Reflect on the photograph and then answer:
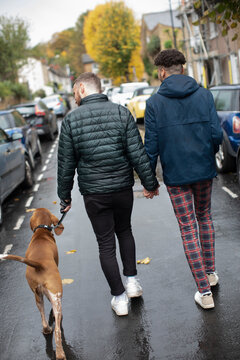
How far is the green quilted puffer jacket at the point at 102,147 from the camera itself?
4.18m

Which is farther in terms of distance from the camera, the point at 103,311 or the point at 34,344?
the point at 103,311

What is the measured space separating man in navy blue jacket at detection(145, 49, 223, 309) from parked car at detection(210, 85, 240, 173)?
523cm

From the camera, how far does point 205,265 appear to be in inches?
186

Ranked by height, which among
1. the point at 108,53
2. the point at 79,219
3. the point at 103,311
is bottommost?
the point at 108,53

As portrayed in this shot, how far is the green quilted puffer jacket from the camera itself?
4.18 m

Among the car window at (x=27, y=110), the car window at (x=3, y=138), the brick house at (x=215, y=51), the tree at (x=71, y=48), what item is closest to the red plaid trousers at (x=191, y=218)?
the car window at (x=3, y=138)

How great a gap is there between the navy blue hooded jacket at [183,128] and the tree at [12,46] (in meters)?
45.8

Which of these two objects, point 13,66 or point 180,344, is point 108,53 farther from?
point 180,344

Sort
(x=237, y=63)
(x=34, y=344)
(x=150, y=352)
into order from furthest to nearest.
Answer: (x=237, y=63) → (x=34, y=344) → (x=150, y=352)

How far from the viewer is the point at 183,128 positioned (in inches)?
164

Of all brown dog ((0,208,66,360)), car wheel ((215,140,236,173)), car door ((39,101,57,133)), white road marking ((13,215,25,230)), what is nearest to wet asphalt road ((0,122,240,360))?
brown dog ((0,208,66,360))

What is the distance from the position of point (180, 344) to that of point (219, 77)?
31.9 meters

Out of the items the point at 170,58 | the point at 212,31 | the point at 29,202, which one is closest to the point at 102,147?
the point at 170,58

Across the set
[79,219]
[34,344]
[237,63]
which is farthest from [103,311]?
[237,63]
